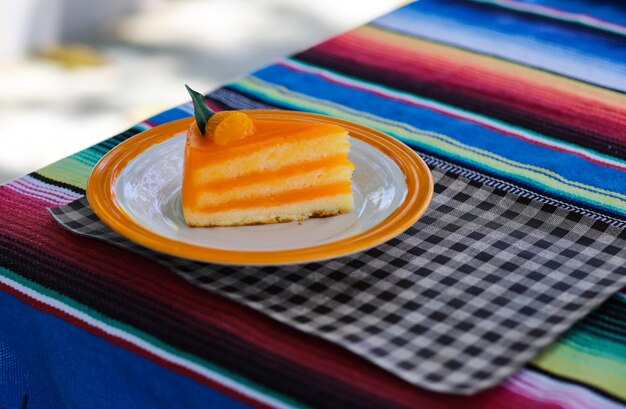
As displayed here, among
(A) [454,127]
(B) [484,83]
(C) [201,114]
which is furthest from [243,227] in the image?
(B) [484,83]

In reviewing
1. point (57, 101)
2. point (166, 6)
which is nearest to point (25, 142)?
point (57, 101)

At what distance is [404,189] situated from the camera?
98cm

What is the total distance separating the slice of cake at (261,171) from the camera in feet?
3.09

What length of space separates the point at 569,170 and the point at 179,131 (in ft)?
1.64

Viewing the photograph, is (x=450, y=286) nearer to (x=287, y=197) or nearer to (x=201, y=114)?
(x=287, y=197)

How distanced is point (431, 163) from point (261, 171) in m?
0.28

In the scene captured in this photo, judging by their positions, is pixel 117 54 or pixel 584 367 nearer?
pixel 584 367

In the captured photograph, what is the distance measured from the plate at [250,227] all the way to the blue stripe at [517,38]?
0.52 metres

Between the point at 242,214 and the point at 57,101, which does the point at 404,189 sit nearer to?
the point at 242,214

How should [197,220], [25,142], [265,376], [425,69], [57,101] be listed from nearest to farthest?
[265,376], [197,220], [425,69], [25,142], [57,101]

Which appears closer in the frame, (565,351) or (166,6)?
(565,351)

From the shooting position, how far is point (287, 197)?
0.97 meters

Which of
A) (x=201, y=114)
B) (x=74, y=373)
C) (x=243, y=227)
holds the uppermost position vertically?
(x=201, y=114)

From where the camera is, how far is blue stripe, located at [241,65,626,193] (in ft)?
3.81
